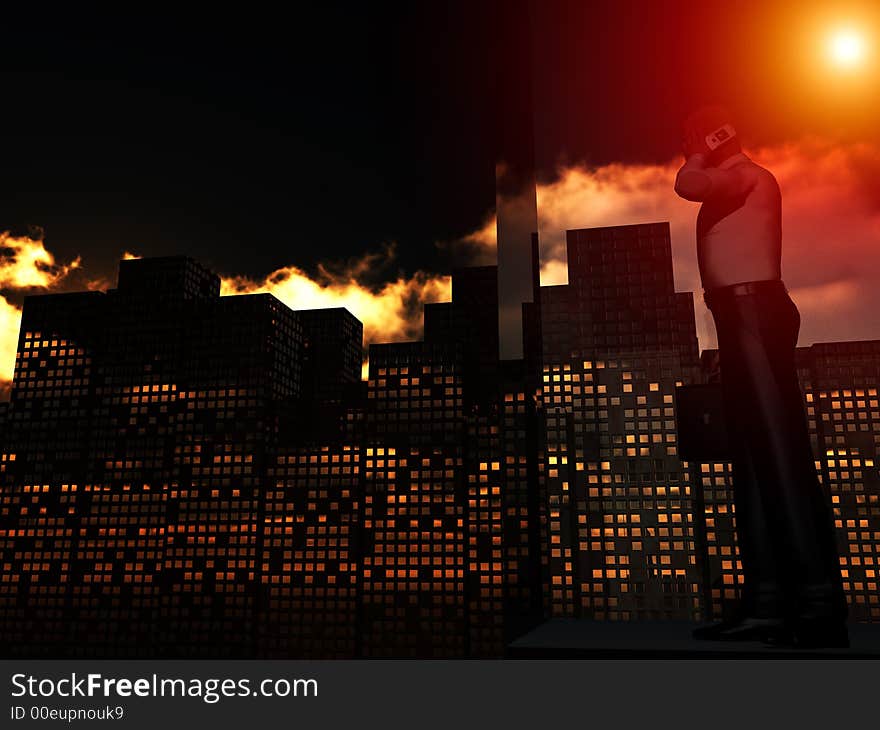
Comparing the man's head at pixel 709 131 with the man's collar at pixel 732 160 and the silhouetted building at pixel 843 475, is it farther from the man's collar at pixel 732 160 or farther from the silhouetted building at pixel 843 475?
the silhouetted building at pixel 843 475

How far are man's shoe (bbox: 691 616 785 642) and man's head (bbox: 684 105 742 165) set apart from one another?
4.05 meters

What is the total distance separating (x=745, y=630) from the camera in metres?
6.45

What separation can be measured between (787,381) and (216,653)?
120125 millimetres

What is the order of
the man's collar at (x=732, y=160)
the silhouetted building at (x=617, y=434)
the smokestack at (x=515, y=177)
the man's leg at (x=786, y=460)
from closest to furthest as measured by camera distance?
1. the man's leg at (x=786, y=460)
2. the man's collar at (x=732, y=160)
3. the smokestack at (x=515, y=177)
4. the silhouetted building at (x=617, y=434)

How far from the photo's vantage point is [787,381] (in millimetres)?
6766

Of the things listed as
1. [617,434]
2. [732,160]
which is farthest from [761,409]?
[617,434]

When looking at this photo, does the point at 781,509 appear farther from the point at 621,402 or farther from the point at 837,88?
the point at 621,402

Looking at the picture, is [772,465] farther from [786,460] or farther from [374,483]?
[374,483]

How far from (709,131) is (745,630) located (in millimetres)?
4420

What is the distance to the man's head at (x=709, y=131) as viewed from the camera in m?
7.46

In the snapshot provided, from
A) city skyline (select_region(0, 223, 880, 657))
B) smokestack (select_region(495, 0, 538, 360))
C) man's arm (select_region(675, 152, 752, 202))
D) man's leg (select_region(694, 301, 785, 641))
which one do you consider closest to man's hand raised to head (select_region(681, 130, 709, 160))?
man's arm (select_region(675, 152, 752, 202))

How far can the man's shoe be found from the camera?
6317 millimetres

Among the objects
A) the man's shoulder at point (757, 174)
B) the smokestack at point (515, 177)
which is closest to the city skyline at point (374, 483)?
the smokestack at point (515, 177)
